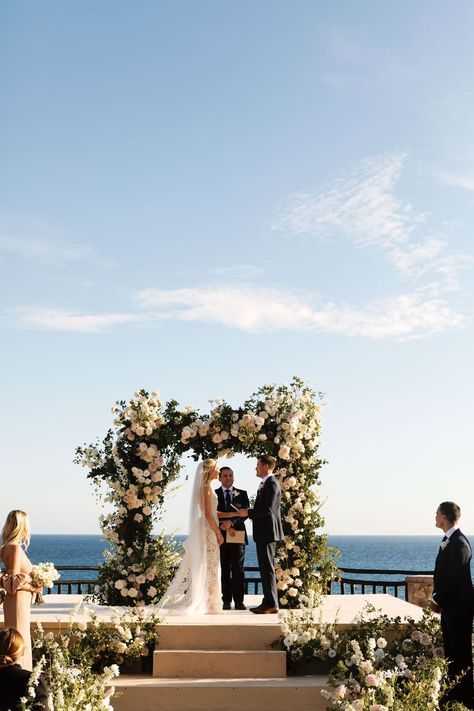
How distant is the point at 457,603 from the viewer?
707 centimetres

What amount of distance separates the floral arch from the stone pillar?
164 cm

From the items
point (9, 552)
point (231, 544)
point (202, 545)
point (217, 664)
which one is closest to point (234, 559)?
point (231, 544)

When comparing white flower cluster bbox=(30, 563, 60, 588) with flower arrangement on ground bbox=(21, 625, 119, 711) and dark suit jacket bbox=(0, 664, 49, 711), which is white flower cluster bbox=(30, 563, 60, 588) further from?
dark suit jacket bbox=(0, 664, 49, 711)

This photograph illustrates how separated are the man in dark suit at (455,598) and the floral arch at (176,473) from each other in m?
3.86

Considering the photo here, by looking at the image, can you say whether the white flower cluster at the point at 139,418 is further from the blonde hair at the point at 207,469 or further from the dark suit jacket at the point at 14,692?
the dark suit jacket at the point at 14,692

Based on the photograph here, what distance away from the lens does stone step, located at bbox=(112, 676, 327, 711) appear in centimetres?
768

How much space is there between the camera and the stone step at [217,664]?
8.24 m

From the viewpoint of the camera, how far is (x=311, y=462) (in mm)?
11562

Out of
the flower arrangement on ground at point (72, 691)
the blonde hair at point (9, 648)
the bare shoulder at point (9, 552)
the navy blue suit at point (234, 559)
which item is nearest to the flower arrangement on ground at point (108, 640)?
the flower arrangement on ground at point (72, 691)

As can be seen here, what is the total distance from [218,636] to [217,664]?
38 centimetres

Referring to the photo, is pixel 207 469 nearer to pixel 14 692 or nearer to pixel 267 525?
pixel 267 525

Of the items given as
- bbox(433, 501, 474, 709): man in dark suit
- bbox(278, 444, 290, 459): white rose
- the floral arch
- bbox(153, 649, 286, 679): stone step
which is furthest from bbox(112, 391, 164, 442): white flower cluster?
bbox(433, 501, 474, 709): man in dark suit

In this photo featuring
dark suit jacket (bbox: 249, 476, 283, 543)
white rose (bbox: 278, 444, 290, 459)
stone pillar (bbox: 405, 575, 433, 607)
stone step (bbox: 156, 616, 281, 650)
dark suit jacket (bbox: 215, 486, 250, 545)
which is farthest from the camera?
stone pillar (bbox: 405, 575, 433, 607)

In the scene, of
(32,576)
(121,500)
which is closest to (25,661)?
(32,576)
